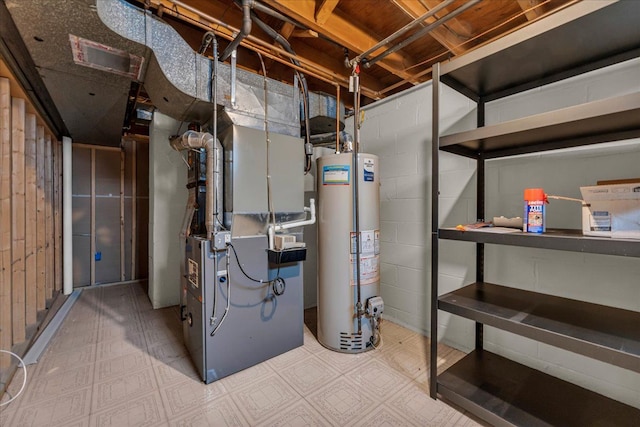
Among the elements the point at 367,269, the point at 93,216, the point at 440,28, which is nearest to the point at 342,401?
the point at 367,269

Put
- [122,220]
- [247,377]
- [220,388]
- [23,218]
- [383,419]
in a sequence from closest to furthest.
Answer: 1. [383,419]
2. [220,388]
3. [247,377]
4. [23,218]
5. [122,220]

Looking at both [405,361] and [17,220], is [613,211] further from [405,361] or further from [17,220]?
[17,220]

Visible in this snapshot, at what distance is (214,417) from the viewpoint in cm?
146

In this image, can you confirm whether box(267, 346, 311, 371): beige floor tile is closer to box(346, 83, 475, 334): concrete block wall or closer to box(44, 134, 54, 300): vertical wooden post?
box(346, 83, 475, 334): concrete block wall

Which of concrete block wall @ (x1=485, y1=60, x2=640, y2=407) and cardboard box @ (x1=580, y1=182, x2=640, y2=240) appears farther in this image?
concrete block wall @ (x1=485, y1=60, x2=640, y2=407)

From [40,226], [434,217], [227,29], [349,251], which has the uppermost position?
[227,29]

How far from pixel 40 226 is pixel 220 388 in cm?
253

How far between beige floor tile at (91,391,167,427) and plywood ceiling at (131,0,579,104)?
2332mm

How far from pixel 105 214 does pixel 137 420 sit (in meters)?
3.55

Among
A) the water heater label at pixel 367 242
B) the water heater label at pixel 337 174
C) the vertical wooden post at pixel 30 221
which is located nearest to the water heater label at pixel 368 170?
the water heater label at pixel 337 174

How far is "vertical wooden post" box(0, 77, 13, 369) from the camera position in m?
1.79

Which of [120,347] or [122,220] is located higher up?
[122,220]

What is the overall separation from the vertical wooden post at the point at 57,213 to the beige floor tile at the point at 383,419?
13.1 ft

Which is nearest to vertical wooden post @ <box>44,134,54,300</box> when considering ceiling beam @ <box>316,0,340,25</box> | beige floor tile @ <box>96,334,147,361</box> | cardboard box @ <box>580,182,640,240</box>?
beige floor tile @ <box>96,334,147,361</box>
